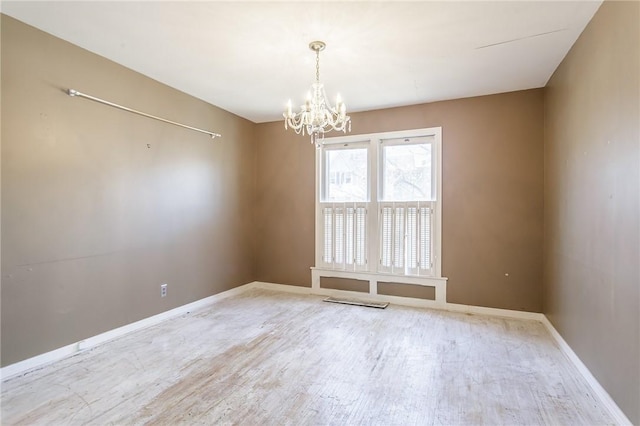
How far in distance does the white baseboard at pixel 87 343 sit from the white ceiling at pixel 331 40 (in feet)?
8.52

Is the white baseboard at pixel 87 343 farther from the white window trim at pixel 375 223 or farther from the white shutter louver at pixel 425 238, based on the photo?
the white shutter louver at pixel 425 238

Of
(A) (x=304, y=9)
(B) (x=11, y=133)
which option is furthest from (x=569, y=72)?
(B) (x=11, y=133)

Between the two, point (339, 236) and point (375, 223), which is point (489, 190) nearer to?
point (375, 223)

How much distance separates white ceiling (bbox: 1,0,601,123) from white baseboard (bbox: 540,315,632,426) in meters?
2.56

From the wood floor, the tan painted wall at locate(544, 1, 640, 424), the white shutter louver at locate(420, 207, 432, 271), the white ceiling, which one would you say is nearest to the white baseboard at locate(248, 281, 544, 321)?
the wood floor

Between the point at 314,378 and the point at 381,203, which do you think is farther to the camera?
the point at 381,203

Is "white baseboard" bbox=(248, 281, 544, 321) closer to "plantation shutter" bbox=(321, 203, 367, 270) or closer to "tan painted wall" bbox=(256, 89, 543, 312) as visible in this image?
"tan painted wall" bbox=(256, 89, 543, 312)

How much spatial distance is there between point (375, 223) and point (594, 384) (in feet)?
8.90

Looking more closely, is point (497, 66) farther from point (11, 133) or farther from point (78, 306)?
point (78, 306)

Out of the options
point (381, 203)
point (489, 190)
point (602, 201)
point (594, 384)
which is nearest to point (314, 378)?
point (594, 384)

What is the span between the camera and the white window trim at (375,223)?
160 inches

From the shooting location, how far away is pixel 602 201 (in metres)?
2.14

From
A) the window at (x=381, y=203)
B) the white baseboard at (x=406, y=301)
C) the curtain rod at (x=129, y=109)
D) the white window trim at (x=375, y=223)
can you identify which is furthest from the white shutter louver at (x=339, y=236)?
the curtain rod at (x=129, y=109)

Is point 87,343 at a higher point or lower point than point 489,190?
lower
